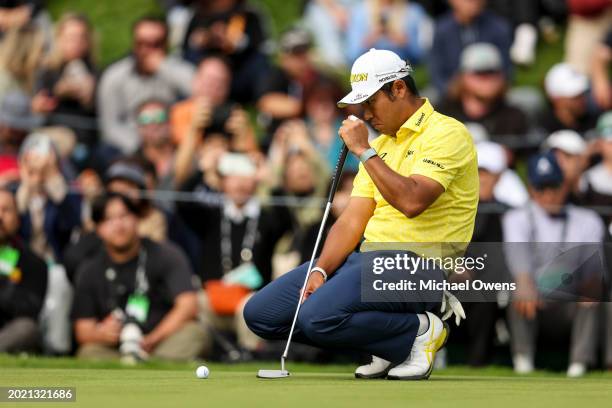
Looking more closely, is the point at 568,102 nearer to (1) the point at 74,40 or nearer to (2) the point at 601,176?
(2) the point at 601,176

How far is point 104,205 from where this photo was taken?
41.5 feet

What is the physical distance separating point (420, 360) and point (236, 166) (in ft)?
17.7

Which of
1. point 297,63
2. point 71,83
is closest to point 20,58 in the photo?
point 71,83

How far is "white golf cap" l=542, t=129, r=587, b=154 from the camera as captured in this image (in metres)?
13.4

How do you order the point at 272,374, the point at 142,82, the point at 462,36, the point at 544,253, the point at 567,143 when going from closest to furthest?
1. the point at 272,374
2. the point at 544,253
3. the point at 567,143
4. the point at 462,36
5. the point at 142,82

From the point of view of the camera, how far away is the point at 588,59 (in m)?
15.1

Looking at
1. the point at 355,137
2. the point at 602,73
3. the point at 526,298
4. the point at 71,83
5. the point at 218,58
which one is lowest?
the point at 526,298

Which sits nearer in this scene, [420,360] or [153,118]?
[420,360]

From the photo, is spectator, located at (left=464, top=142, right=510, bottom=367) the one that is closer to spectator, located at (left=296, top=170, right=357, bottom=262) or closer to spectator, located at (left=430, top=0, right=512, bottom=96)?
spectator, located at (left=296, top=170, right=357, bottom=262)

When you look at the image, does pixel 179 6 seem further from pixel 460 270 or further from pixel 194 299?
pixel 460 270

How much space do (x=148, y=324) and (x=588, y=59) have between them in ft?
19.5

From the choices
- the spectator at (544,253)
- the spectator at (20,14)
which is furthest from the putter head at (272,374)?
the spectator at (20,14)

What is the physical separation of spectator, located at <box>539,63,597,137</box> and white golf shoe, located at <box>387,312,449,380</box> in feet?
20.7

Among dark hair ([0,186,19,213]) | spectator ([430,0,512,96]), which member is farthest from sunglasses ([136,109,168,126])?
spectator ([430,0,512,96])
